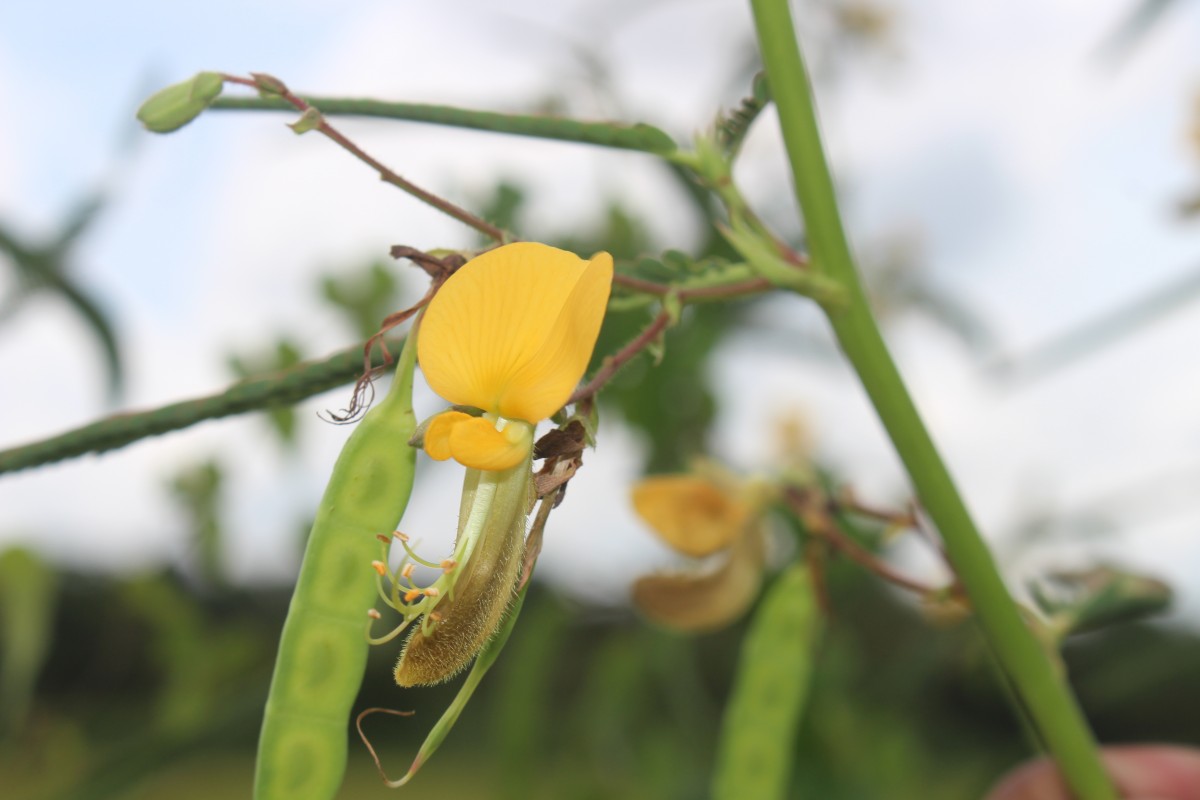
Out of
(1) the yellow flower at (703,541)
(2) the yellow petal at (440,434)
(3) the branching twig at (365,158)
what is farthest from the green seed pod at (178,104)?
(1) the yellow flower at (703,541)

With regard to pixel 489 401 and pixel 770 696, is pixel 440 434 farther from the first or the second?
pixel 770 696

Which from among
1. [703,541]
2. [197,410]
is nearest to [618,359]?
[197,410]

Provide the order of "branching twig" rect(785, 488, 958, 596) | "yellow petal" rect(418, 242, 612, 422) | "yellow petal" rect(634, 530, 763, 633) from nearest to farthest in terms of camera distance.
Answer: "yellow petal" rect(418, 242, 612, 422) → "branching twig" rect(785, 488, 958, 596) → "yellow petal" rect(634, 530, 763, 633)

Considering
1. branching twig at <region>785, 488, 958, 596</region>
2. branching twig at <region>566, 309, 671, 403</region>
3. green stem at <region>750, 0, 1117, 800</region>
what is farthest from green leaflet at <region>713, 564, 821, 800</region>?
branching twig at <region>566, 309, 671, 403</region>

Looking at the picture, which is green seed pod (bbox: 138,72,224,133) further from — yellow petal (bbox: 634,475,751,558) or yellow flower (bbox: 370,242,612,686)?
yellow petal (bbox: 634,475,751,558)

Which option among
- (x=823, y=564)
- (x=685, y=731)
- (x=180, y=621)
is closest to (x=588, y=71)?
(x=823, y=564)

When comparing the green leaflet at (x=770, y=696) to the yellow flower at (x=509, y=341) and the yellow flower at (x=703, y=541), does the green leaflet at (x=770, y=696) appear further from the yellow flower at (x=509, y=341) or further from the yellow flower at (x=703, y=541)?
the yellow flower at (x=509, y=341)

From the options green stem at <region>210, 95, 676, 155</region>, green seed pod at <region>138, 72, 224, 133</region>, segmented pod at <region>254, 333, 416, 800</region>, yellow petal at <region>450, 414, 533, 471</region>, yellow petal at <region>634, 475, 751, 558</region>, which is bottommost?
segmented pod at <region>254, 333, 416, 800</region>
